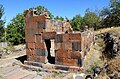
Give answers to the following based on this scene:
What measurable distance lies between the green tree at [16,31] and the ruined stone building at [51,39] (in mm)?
20438

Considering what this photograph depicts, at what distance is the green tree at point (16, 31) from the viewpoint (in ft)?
108

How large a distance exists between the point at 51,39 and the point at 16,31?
77.4ft

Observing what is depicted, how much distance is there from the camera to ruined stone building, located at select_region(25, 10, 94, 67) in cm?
1069

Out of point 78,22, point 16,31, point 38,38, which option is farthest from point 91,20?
point 38,38

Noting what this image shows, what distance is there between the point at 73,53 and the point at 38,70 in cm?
277

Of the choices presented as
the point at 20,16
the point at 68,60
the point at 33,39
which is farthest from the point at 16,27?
the point at 68,60

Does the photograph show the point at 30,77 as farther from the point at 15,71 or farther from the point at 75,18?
the point at 75,18

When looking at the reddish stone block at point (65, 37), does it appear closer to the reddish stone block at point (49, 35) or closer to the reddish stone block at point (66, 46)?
the reddish stone block at point (66, 46)

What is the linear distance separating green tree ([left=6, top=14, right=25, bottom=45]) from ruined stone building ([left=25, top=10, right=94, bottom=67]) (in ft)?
67.1

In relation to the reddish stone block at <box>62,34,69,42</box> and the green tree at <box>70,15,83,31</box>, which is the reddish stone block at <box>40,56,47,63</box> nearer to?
the reddish stone block at <box>62,34,69,42</box>

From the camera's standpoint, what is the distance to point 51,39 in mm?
11977

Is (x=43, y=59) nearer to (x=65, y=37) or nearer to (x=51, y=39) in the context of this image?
(x=51, y=39)

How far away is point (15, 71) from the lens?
11680 mm

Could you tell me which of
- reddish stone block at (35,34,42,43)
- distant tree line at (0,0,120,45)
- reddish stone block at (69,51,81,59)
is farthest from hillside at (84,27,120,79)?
distant tree line at (0,0,120,45)
